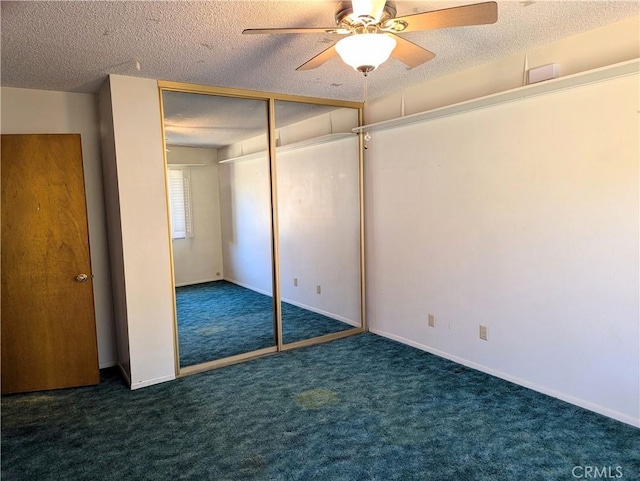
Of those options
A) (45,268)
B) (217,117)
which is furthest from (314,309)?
(45,268)

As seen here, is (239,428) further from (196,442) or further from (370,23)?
(370,23)

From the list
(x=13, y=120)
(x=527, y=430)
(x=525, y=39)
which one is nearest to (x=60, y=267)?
(x=13, y=120)

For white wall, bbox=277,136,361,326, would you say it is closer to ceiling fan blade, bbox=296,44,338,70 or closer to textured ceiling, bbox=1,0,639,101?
textured ceiling, bbox=1,0,639,101

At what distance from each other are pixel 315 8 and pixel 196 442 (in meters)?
2.56

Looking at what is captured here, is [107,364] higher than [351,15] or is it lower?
lower

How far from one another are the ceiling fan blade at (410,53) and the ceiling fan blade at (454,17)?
162 mm

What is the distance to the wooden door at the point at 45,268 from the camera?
11.0ft

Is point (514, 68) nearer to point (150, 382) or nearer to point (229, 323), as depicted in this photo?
point (229, 323)

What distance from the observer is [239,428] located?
2781 mm

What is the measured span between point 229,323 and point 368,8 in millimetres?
3361

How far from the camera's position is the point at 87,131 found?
12.4ft

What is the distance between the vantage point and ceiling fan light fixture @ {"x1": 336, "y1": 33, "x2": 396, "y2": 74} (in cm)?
182

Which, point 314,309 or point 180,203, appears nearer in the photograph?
point 180,203
